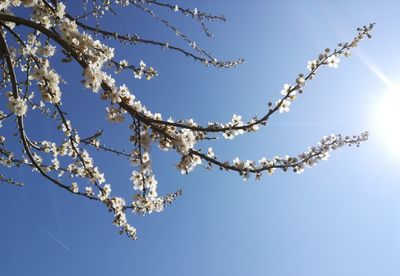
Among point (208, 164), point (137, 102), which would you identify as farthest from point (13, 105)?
point (208, 164)

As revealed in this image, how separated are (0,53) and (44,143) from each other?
215 centimetres

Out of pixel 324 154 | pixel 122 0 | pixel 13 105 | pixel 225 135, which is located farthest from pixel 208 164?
pixel 122 0

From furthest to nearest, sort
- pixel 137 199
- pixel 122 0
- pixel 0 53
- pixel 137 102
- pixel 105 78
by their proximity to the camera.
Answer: pixel 122 0 < pixel 137 199 < pixel 0 53 < pixel 137 102 < pixel 105 78

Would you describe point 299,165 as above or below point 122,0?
below

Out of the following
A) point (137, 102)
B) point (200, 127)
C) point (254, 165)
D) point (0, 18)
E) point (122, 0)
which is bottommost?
point (254, 165)

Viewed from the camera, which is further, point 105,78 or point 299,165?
point 299,165

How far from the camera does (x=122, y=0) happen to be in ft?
23.7

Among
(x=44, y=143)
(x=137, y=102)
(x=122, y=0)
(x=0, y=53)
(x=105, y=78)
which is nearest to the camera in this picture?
(x=105, y=78)

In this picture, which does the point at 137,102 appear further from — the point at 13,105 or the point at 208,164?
the point at 13,105

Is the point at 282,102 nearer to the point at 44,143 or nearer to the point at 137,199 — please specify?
the point at 137,199

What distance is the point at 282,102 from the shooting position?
4.34 m

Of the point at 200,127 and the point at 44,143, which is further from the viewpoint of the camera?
the point at 44,143

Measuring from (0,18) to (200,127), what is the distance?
8.50ft

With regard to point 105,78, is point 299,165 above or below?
below
